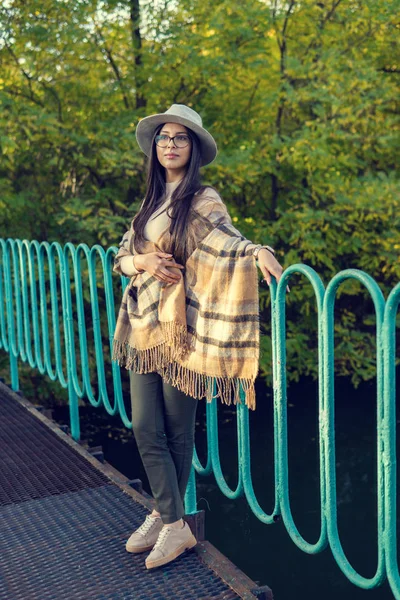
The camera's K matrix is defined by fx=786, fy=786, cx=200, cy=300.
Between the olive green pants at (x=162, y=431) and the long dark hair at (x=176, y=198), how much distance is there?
0.51 meters

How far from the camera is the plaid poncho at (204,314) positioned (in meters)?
2.63

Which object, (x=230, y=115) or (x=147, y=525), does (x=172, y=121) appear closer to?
(x=147, y=525)

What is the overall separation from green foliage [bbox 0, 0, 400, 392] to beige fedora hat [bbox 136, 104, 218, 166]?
Answer: 19.4 ft

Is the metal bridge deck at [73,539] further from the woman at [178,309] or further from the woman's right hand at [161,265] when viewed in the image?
the woman's right hand at [161,265]

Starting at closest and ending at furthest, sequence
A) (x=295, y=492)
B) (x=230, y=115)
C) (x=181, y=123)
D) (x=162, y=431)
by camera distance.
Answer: (x=181, y=123), (x=162, y=431), (x=295, y=492), (x=230, y=115)

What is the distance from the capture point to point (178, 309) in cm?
275

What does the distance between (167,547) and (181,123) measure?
5.14 ft

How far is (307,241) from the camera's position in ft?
32.8

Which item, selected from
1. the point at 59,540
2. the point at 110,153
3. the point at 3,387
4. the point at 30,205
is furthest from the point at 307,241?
the point at 59,540

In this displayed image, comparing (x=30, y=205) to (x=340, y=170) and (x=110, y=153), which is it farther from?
(x=340, y=170)

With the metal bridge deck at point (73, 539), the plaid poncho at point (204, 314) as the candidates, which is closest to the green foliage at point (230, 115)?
the metal bridge deck at point (73, 539)

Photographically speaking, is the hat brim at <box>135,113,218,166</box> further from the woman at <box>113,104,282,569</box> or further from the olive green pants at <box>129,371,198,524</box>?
the olive green pants at <box>129,371,198,524</box>

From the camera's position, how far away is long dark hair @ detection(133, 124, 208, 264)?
2.75 meters

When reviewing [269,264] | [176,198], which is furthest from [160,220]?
[269,264]
